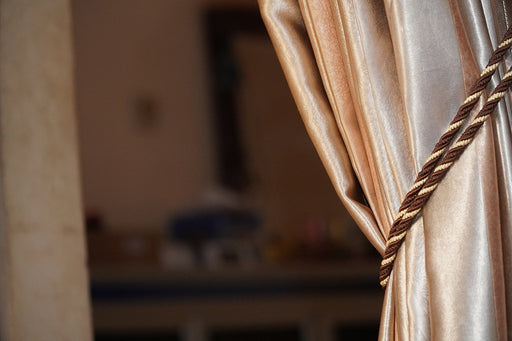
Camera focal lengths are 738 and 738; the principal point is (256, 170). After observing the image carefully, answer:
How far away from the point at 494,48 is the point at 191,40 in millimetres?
3923

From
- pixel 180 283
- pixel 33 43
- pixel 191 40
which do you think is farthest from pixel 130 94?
pixel 33 43

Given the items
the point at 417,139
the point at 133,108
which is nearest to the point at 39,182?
the point at 417,139

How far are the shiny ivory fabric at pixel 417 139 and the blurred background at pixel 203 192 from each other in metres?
2.55

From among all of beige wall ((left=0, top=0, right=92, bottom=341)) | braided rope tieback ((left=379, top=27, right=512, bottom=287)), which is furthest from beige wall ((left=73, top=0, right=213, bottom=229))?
braided rope tieback ((left=379, top=27, right=512, bottom=287))

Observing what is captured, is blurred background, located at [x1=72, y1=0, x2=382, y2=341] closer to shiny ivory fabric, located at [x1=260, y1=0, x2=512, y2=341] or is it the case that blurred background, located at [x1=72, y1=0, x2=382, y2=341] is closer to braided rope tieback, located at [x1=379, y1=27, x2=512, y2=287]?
shiny ivory fabric, located at [x1=260, y1=0, x2=512, y2=341]

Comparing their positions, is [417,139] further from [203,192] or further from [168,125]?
[168,125]

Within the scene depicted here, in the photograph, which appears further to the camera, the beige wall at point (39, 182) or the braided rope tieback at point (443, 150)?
the beige wall at point (39, 182)

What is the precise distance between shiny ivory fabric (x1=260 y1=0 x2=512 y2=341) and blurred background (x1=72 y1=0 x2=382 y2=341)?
255cm

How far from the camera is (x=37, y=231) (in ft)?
4.18

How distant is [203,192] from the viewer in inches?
174

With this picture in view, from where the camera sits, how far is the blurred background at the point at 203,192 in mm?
3621

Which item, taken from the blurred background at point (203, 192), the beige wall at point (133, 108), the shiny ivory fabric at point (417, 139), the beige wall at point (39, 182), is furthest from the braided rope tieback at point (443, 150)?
the beige wall at point (133, 108)

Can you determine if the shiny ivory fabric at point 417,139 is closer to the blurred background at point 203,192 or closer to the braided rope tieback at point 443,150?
the braided rope tieback at point 443,150

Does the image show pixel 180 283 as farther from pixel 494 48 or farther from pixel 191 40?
pixel 494 48
